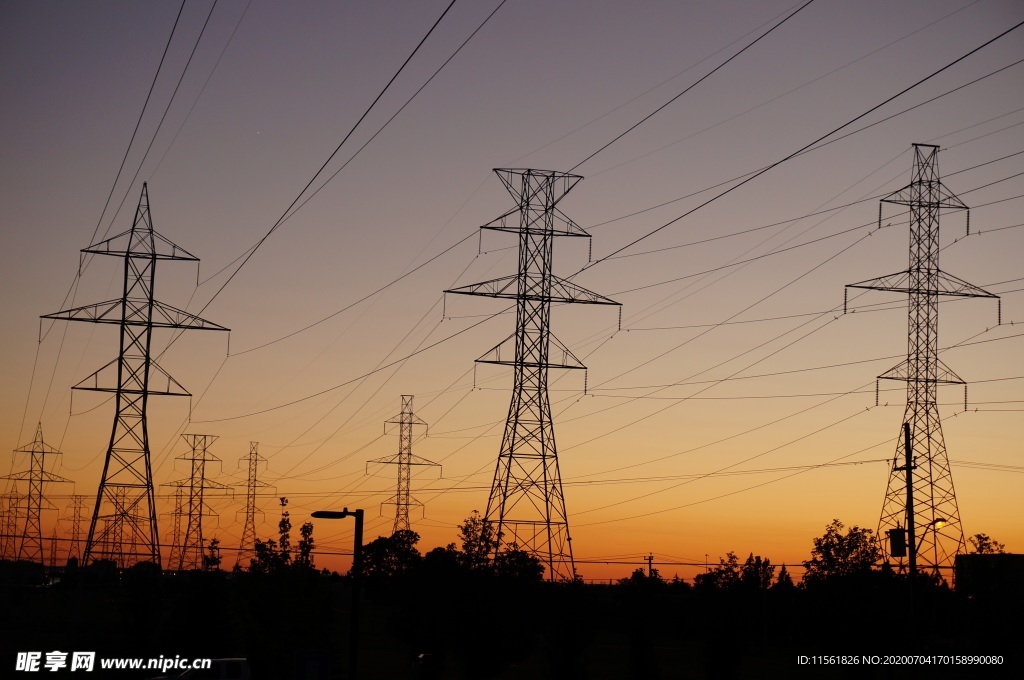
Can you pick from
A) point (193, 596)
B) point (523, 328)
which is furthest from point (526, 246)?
point (193, 596)

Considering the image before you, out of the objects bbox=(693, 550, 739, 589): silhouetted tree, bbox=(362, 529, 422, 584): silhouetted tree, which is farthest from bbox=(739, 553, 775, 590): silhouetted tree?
bbox=(362, 529, 422, 584): silhouetted tree

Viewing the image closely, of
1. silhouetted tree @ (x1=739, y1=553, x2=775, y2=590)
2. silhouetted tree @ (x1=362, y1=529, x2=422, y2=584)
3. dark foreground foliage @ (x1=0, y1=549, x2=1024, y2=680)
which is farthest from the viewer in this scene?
silhouetted tree @ (x1=362, y1=529, x2=422, y2=584)

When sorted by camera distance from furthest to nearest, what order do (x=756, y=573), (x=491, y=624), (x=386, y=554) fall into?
1. (x=386, y=554)
2. (x=756, y=573)
3. (x=491, y=624)

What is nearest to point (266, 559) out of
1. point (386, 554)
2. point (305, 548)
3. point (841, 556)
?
point (305, 548)

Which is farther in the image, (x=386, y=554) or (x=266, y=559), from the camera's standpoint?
(x=386, y=554)

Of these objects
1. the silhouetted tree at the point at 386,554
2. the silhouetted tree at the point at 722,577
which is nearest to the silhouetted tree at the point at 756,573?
the silhouetted tree at the point at 722,577

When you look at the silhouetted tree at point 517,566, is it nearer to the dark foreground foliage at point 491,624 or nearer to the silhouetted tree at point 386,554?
the dark foreground foliage at point 491,624

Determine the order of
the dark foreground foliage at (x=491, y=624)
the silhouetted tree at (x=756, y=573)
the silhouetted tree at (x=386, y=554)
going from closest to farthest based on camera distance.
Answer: the dark foreground foliage at (x=491, y=624) < the silhouetted tree at (x=756, y=573) < the silhouetted tree at (x=386, y=554)

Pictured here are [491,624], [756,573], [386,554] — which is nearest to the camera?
[491,624]

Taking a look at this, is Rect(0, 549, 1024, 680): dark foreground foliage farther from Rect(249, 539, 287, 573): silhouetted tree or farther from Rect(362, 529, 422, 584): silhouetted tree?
Rect(362, 529, 422, 584): silhouetted tree

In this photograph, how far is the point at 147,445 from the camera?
53.6m

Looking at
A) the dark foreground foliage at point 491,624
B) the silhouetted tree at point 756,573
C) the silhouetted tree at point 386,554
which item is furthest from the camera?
the silhouetted tree at point 386,554

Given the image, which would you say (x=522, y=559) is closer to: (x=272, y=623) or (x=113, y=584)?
(x=272, y=623)

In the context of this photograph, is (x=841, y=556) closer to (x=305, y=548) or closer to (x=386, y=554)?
(x=305, y=548)
